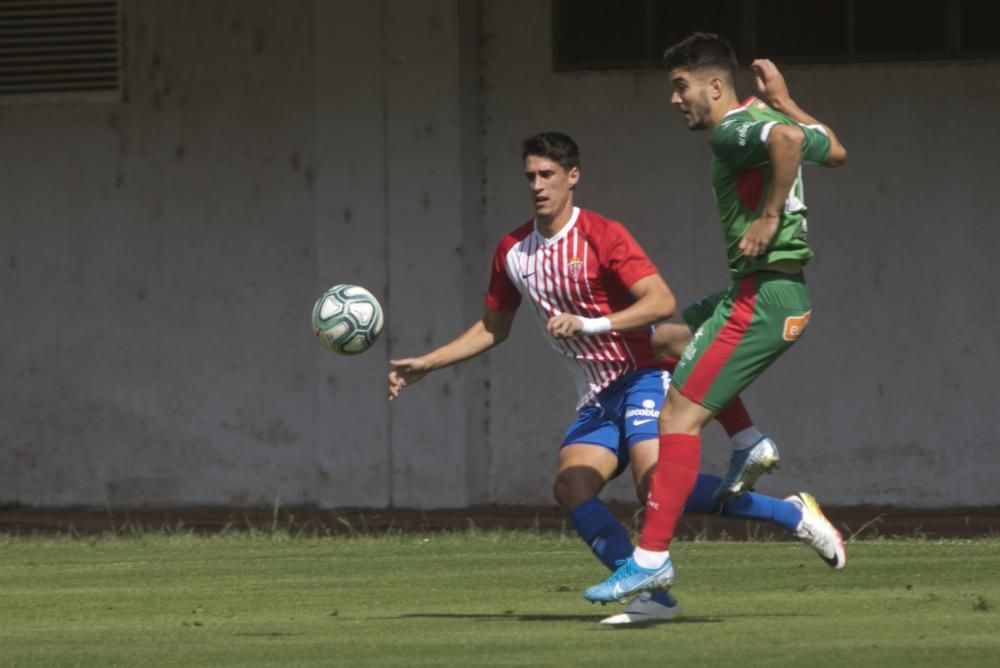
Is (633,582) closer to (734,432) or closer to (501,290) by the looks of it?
(734,432)

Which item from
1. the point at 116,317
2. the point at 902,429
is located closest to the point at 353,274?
the point at 116,317

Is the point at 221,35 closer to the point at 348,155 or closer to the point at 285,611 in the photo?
the point at 348,155

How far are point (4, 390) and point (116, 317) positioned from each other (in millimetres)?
1069

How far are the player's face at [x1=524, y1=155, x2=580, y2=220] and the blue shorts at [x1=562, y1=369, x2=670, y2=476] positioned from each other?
2.48 ft

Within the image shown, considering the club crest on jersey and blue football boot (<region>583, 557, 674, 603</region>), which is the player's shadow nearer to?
blue football boot (<region>583, 557, 674, 603</region>)

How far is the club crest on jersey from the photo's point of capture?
849 centimetres

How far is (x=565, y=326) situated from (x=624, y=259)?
620 millimetres

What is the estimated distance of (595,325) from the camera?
26.4 feet

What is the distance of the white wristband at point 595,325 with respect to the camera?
7983mm

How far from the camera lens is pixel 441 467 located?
15602 millimetres

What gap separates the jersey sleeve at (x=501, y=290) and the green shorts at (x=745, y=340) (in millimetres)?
1261

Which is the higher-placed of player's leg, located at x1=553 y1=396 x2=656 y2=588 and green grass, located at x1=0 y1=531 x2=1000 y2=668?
player's leg, located at x1=553 y1=396 x2=656 y2=588

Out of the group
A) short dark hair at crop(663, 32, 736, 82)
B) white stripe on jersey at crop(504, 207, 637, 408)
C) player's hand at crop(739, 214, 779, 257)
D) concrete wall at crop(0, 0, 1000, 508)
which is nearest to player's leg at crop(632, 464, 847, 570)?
white stripe on jersey at crop(504, 207, 637, 408)

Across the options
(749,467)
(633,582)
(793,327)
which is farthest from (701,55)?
(633,582)
